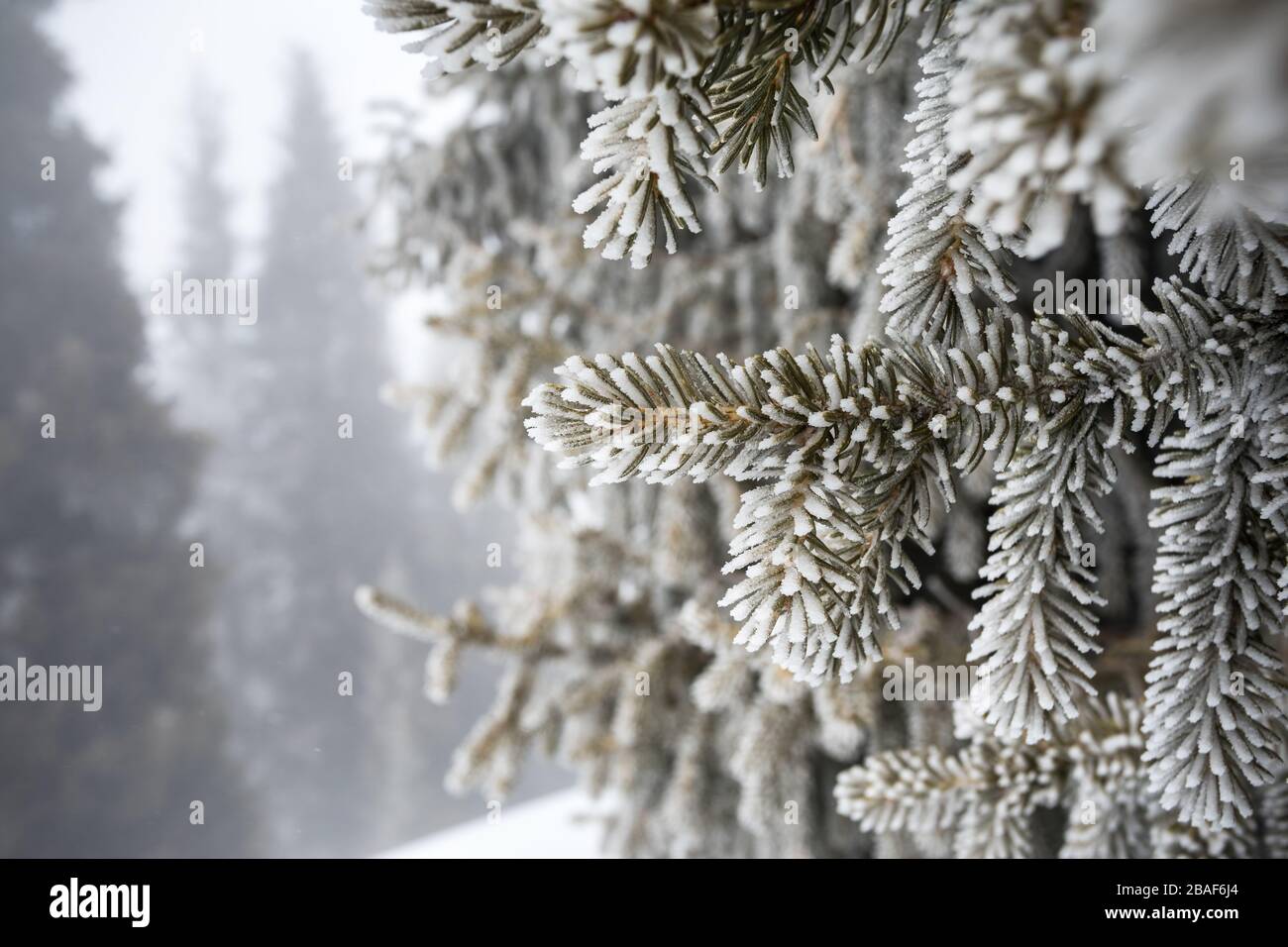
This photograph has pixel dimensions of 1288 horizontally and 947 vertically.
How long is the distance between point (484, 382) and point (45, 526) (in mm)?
5438

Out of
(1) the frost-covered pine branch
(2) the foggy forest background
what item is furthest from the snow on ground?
(2) the foggy forest background

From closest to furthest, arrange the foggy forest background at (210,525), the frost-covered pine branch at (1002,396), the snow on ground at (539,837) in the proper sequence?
the frost-covered pine branch at (1002,396) → the snow on ground at (539,837) → the foggy forest background at (210,525)

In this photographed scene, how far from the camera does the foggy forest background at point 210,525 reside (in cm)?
543

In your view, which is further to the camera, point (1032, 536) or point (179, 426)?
point (179, 426)

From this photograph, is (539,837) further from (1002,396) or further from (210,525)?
(210,525)

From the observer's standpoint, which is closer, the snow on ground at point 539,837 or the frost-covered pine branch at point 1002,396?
the frost-covered pine branch at point 1002,396

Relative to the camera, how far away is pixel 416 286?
77.1 inches

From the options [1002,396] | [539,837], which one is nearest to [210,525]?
[539,837]

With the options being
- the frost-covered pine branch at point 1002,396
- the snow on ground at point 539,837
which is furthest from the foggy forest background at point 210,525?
the snow on ground at point 539,837

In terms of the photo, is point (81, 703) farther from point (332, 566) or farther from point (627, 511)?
point (627, 511)

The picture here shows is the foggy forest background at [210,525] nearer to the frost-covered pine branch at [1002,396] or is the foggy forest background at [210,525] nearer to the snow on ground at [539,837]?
the frost-covered pine branch at [1002,396]

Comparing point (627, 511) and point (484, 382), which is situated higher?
point (484, 382)

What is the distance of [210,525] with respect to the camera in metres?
8.19
